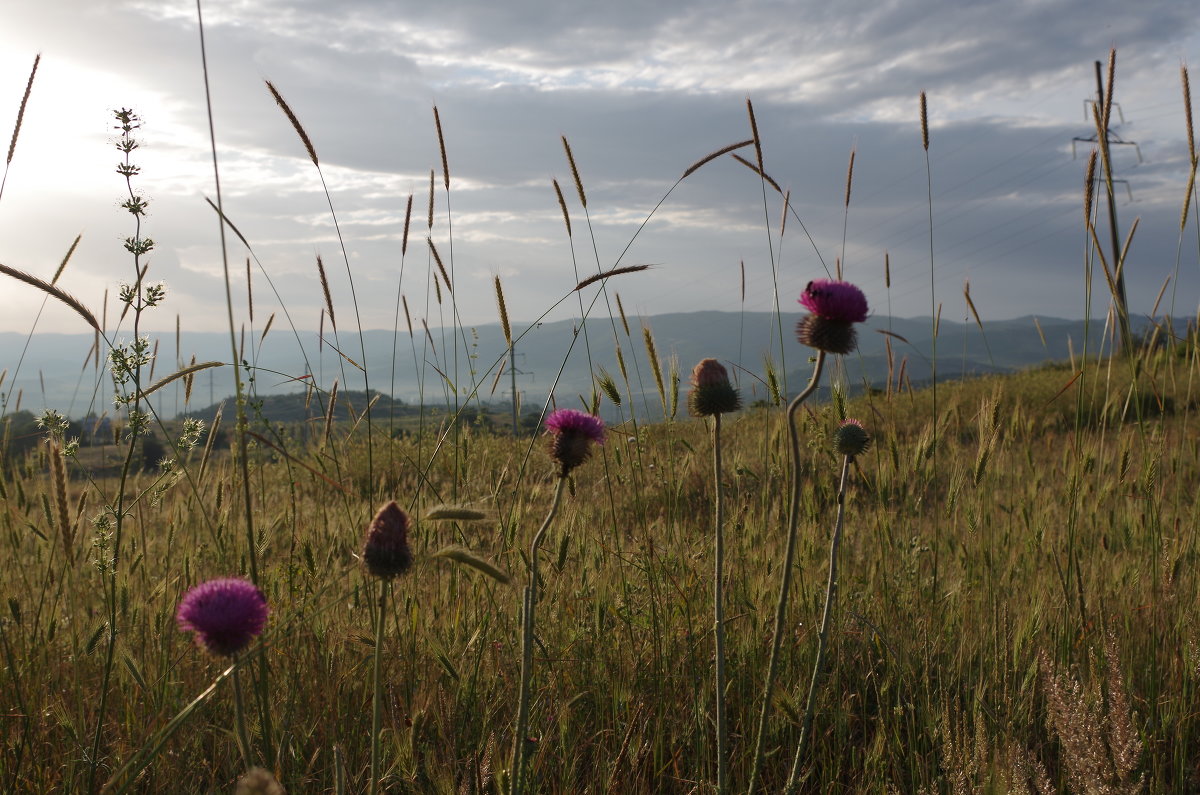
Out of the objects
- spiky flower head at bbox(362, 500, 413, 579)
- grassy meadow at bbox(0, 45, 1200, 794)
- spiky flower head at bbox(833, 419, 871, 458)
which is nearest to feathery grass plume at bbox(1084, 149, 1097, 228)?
→ grassy meadow at bbox(0, 45, 1200, 794)

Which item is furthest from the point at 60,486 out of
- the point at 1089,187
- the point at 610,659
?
the point at 1089,187

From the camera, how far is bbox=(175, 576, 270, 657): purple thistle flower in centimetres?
108

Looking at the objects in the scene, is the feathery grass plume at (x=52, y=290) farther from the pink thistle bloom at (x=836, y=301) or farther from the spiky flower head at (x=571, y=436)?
the pink thistle bloom at (x=836, y=301)

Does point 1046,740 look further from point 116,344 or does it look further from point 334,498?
point 334,498

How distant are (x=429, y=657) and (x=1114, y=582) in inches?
102

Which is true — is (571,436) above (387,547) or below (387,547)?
above

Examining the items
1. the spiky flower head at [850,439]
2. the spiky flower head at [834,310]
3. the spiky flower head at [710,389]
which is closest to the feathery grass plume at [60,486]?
the spiky flower head at [710,389]

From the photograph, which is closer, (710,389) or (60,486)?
(60,486)

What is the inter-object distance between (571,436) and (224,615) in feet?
2.35

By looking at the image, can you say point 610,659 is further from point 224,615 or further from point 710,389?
point 224,615

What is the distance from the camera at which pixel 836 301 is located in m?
1.45

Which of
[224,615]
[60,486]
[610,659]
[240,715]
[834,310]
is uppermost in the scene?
[834,310]

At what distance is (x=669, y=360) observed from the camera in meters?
2.97

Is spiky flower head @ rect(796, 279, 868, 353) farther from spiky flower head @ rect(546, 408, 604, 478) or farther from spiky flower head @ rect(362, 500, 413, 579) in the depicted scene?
spiky flower head @ rect(362, 500, 413, 579)
